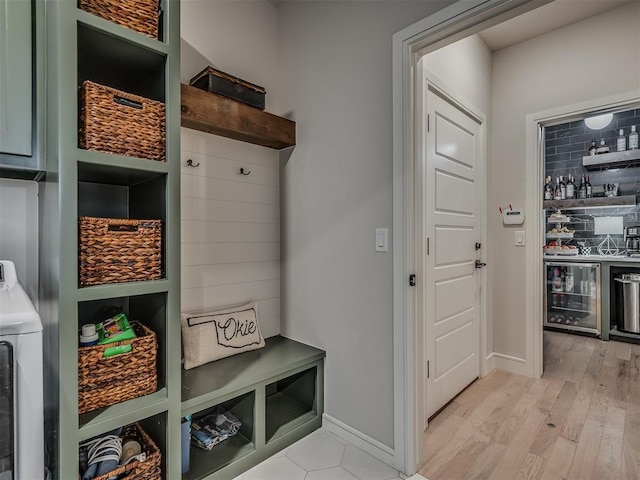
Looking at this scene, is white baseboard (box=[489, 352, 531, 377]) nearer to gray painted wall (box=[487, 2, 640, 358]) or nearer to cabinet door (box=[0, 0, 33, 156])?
gray painted wall (box=[487, 2, 640, 358])

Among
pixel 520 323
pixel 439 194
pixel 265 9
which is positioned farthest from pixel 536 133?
pixel 265 9

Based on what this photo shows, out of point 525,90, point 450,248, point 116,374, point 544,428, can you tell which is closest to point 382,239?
point 450,248

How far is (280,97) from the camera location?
2.32m

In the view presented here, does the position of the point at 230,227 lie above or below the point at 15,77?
below


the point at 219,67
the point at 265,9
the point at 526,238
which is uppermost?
the point at 265,9

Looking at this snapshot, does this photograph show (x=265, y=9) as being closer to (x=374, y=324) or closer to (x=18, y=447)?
(x=374, y=324)

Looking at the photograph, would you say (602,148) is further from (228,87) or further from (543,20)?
(228,87)

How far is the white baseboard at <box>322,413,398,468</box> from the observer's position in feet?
5.55

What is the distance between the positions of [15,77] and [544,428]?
301cm

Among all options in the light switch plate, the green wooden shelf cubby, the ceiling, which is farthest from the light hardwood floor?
the ceiling

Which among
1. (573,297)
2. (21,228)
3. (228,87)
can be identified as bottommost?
(573,297)

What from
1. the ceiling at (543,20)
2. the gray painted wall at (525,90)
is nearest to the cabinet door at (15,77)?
the ceiling at (543,20)

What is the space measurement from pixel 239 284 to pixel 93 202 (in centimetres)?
90

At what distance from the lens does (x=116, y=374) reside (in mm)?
1244
